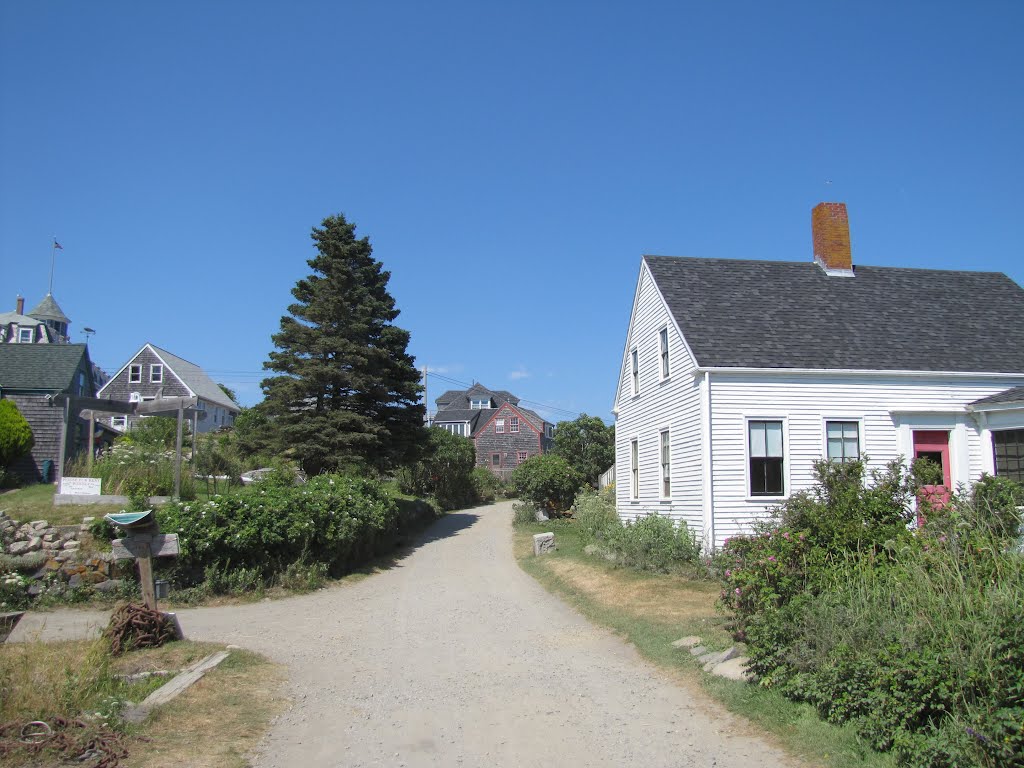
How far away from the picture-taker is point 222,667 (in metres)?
8.77

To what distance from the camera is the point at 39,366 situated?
1016 inches

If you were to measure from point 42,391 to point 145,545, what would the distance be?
58.8ft

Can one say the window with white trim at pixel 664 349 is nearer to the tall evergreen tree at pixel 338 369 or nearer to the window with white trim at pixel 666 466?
the window with white trim at pixel 666 466

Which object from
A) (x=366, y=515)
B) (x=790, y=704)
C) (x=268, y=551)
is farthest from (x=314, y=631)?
(x=790, y=704)

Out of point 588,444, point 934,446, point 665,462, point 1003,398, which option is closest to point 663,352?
point 665,462

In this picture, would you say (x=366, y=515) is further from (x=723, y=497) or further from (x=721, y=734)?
(x=721, y=734)

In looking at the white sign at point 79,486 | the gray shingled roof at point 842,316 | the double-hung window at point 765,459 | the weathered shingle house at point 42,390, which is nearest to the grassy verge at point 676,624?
the double-hung window at point 765,459

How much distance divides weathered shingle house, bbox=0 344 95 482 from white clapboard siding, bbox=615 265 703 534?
1616 cm

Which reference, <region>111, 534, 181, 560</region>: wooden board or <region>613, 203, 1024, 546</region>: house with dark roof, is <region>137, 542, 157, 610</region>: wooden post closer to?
<region>111, 534, 181, 560</region>: wooden board

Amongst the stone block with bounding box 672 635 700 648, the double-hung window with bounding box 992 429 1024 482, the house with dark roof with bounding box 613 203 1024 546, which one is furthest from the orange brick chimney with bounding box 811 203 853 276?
the stone block with bounding box 672 635 700 648

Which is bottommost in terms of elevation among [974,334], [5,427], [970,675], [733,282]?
[970,675]

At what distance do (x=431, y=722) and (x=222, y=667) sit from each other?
3250 millimetres

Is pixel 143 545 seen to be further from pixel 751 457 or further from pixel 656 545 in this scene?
pixel 751 457

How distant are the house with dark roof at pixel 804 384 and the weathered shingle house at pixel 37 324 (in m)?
60.0
